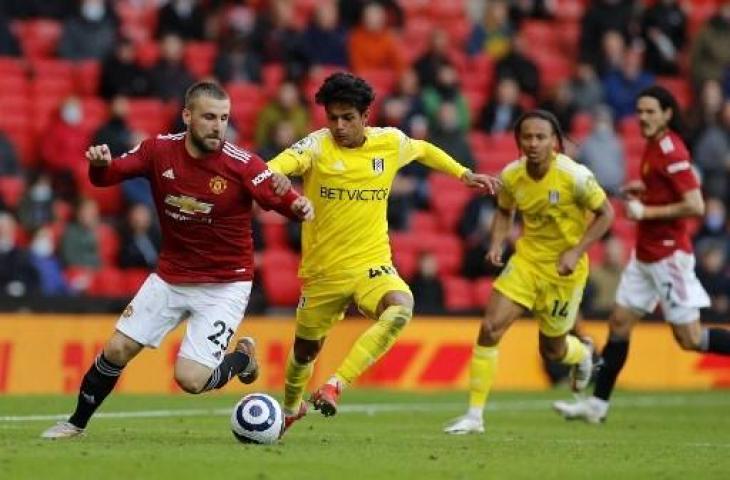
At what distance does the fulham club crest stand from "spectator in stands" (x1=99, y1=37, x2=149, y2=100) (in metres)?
10.4

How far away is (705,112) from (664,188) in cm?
1103

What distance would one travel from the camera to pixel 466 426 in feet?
48.8

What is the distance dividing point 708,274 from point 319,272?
11384 mm

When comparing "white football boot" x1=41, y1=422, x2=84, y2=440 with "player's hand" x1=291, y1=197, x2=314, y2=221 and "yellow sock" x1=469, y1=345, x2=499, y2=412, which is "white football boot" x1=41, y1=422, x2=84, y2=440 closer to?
"player's hand" x1=291, y1=197, x2=314, y2=221

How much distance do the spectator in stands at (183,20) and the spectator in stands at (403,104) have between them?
275cm

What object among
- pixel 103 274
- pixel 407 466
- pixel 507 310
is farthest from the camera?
pixel 103 274

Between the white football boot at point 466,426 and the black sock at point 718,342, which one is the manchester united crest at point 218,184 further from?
the black sock at point 718,342

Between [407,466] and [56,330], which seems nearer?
[407,466]

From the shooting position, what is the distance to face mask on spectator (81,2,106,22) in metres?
24.5

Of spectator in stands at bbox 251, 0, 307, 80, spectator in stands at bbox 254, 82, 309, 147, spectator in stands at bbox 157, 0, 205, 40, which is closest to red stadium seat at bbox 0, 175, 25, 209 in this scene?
spectator in stands at bbox 254, 82, 309, 147

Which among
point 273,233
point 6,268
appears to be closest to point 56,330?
point 6,268

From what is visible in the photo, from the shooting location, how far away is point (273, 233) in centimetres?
2331

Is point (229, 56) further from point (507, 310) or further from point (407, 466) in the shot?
point (407, 466)

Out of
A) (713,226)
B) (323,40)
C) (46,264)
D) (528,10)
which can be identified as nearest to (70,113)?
(46,264)
